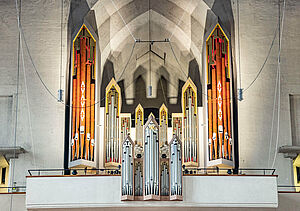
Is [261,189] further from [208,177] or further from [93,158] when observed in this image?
[93,158]

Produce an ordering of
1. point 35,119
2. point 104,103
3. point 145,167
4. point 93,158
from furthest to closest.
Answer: point 104,103 < point 35,119 < point 93,158 < point 145,167

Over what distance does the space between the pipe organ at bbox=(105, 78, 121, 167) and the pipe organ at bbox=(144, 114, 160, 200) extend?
4.19 metres

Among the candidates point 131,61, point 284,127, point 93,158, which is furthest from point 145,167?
point 131,61

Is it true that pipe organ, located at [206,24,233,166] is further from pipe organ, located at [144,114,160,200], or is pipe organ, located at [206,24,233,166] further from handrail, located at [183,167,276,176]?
pipe organ, located at [144,114,160,200]

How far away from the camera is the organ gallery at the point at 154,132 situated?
14531 millimetres

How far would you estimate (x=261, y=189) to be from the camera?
14867 mm

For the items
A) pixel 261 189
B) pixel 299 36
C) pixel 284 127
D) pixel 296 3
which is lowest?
pixel 261 189

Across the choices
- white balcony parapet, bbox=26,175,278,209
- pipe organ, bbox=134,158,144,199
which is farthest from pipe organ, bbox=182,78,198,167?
pipe organ, bbox=134,158,144,199

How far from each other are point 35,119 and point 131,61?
6.83m

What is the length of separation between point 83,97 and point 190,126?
162 inches

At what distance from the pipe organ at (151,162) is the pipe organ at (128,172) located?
0.37m

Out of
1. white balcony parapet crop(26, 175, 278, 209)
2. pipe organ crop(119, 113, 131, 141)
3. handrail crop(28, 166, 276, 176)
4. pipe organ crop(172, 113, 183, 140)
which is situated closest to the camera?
white balcony parapet crop(26, 175, 278, 209)

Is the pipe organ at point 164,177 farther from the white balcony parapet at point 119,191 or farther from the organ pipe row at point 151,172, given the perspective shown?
the white balcony parapet at point 119,191

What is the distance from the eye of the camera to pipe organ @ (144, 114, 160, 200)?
14336mm
